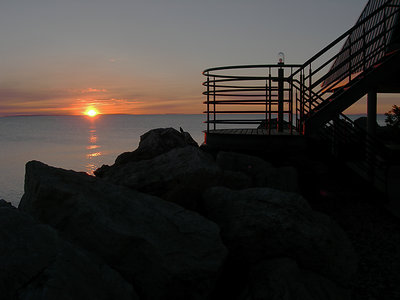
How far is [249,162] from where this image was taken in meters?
8.13

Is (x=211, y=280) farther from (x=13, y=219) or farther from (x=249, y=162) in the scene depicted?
(x=249, y=162)

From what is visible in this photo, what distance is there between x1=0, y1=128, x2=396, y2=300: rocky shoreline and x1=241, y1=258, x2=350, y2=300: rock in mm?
11

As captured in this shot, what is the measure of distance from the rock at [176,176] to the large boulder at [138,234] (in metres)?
1.27

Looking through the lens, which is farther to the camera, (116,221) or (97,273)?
(116,221)

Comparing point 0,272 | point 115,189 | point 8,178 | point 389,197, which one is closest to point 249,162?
point 389,197

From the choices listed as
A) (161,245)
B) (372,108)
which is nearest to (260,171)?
(161,245)

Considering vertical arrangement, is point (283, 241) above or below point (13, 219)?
below

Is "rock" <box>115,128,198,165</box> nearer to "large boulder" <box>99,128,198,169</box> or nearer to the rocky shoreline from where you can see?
"large boulder" <box>99,128,198,169</box>

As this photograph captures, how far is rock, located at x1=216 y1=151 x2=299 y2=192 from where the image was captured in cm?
769

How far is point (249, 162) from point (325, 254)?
3858 millimetres

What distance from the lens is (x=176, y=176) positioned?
19.3 feet

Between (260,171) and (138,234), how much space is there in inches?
187

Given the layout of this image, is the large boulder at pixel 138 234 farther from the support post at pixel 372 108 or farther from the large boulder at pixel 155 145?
the support post at pixel 372 108

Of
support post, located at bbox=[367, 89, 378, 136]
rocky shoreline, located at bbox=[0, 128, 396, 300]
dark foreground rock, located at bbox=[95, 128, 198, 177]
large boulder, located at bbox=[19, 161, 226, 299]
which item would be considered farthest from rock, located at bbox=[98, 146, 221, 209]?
support post, located at bbox=[367, 89, 378, 136]
